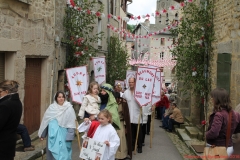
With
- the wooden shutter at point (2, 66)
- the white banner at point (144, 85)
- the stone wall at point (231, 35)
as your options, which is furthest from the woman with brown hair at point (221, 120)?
the wooden shutter at point (2, 66)

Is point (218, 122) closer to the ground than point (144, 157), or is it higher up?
higher up

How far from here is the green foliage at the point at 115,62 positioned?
57.8 feet

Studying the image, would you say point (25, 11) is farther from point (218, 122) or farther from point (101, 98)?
point (218, 122)

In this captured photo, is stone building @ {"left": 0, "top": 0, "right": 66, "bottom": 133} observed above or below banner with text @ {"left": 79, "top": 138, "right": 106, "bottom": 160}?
above

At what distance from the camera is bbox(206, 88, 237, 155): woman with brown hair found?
400cm

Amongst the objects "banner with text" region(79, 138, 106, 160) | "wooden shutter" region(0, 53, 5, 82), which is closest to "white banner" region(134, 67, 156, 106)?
"banner with text" region(79, 138, 106, 160)

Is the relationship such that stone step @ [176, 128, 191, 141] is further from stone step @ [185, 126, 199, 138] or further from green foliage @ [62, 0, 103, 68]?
green foliage @ [62, 0, 103, 68]

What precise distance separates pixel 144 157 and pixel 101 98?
6.31 ft

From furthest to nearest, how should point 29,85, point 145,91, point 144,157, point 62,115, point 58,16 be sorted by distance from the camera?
point 58,16, point 29,85, point 145,91, point 144,157, point 62,115

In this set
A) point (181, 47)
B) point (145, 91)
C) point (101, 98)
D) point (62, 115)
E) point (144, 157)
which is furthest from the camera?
point (181, 47)

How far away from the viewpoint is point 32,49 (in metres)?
8.34

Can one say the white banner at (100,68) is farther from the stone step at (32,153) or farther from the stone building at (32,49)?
the stone step at (32,153)

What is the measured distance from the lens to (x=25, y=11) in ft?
26.3

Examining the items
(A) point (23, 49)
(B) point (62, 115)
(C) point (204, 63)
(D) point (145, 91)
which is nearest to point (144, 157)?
(D) point (145, 91)
